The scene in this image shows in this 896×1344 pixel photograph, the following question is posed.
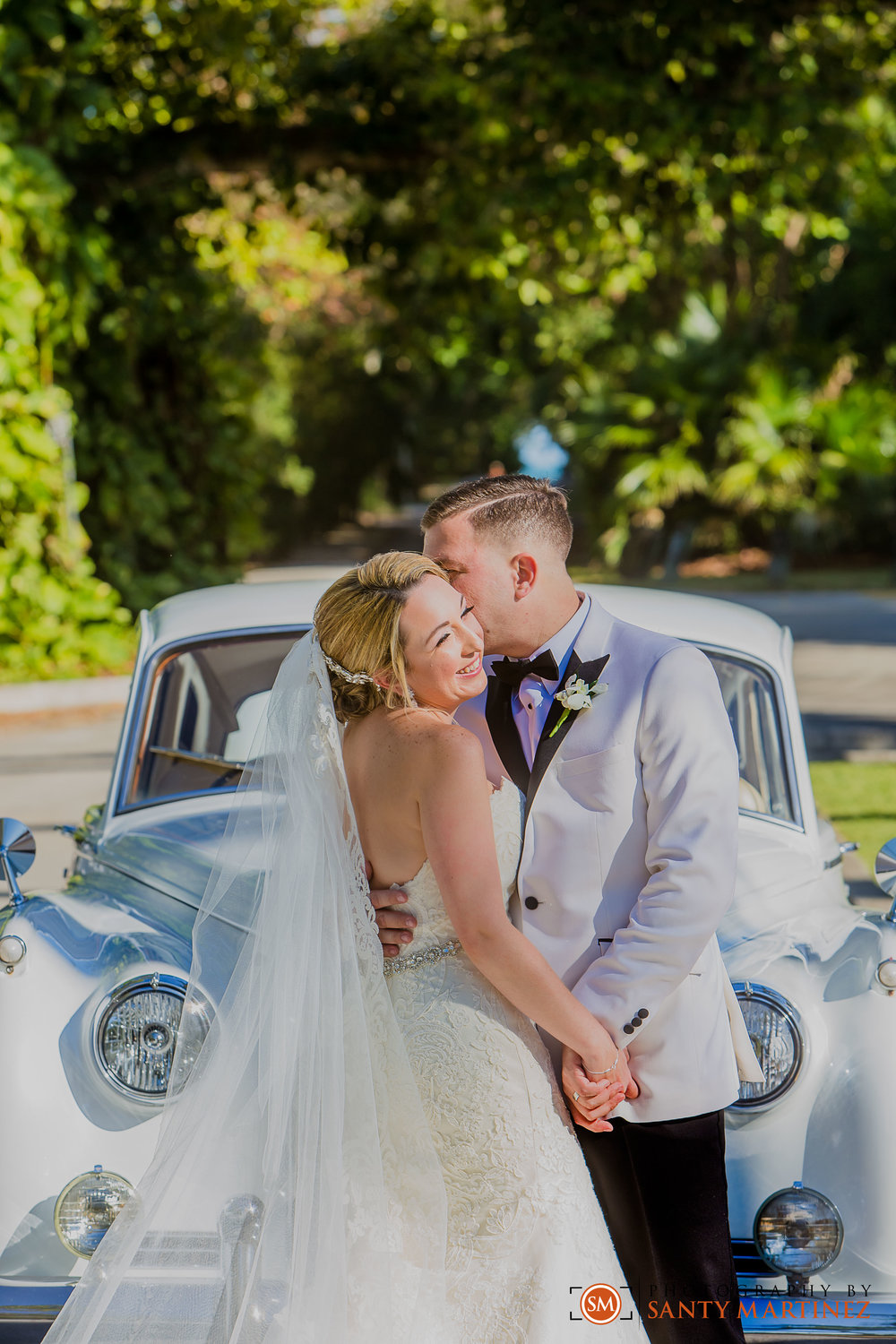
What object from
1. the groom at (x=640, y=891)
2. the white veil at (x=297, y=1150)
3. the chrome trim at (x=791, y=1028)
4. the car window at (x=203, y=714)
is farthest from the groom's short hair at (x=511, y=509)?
the car window at (x=203, y=714)

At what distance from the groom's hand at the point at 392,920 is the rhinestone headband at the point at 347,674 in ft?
1.27

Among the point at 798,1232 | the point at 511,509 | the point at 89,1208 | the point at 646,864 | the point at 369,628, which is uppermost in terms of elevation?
the point at 511,509

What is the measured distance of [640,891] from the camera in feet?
7.88

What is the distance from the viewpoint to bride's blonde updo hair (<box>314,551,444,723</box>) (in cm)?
237

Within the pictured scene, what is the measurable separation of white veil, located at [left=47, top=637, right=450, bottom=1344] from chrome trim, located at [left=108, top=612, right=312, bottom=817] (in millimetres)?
1604

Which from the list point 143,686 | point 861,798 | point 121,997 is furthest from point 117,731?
point 121,997

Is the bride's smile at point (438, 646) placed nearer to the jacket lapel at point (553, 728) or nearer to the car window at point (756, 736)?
the jacket lapel at point (553, 728)

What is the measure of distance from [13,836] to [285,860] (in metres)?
1.19

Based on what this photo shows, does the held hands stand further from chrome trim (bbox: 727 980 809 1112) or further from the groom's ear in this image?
the groom's ear

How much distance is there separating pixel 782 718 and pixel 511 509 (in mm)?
1819

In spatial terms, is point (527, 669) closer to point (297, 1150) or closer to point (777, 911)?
point (297, 1150)

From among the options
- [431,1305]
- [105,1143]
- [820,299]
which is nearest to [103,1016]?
[105,1143]

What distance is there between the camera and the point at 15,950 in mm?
2992

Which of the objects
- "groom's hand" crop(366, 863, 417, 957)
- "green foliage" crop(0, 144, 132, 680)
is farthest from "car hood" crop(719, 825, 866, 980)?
"green foliage" crop(0, 144, 132, 680)
